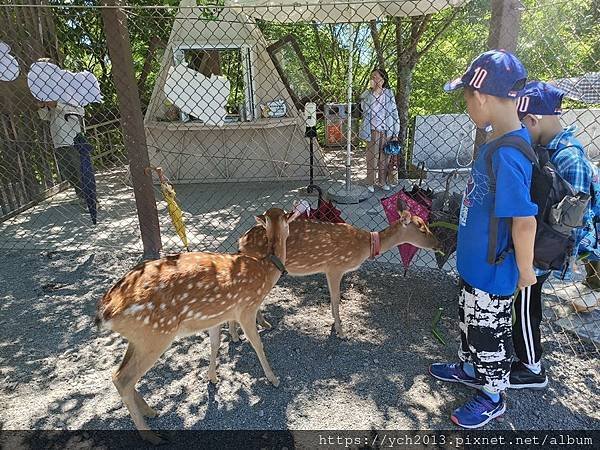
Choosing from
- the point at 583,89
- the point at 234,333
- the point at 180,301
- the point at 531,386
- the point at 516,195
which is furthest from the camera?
the point at 583,89

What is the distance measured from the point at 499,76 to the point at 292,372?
217 centimetres

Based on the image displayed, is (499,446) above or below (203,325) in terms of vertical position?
below

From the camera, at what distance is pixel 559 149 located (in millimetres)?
2412

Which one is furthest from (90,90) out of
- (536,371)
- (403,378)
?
(536,371)

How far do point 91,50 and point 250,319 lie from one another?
10.1m

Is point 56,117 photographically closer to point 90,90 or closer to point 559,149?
point 90,90

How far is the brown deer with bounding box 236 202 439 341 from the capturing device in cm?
340

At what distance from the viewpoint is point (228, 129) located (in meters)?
7.57

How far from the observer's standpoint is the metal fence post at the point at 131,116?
11.9 feet

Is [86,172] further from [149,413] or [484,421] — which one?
[484,421]

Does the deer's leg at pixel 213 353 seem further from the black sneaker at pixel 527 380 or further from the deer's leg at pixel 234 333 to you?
the black sneaker at pixel 527 380

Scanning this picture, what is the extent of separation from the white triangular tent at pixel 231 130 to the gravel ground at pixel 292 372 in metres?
3.93

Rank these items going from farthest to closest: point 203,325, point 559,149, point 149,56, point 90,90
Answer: point 149,56
point 90,90
point 203,325
point 559,149

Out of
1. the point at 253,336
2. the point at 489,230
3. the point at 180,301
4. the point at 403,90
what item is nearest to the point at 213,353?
the point at 253,336
